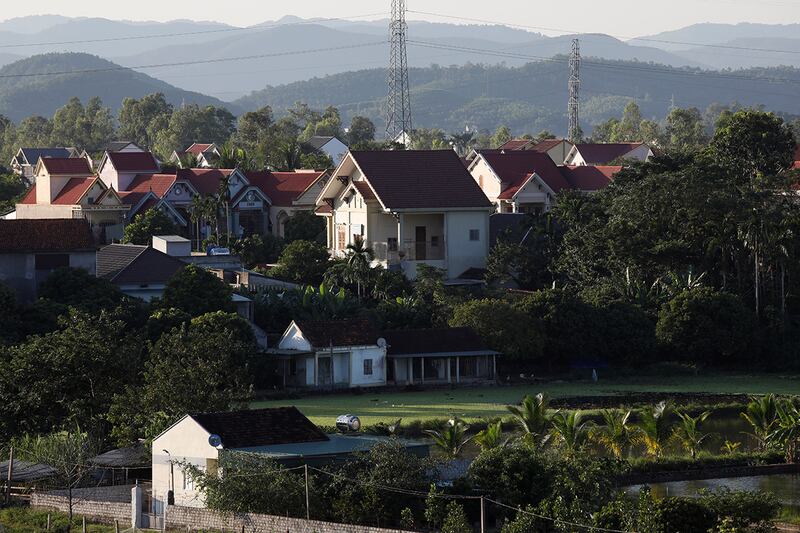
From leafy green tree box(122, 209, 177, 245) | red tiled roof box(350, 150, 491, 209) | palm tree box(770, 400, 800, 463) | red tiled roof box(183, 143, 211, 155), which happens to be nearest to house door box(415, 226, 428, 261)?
red tiled roof box(350, 150, 491, 209)

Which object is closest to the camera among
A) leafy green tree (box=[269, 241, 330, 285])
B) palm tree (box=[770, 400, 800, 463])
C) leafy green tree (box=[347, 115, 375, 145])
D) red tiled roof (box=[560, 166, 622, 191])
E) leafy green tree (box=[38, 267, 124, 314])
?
palm tree (box=[770, 400, 800, 463])

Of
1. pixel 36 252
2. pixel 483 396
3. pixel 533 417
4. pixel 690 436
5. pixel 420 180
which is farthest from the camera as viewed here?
pixel 420 180

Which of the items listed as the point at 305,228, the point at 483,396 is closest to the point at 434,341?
the point at 483,396

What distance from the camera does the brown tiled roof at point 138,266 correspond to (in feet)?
172

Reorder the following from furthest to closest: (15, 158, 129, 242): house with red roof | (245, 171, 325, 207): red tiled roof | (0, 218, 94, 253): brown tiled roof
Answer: (245, 171, 325, 207): red tiled roof, (15, 158, 129, 242): house with red roof, (0, 218, 94, 253): brown tiled roof

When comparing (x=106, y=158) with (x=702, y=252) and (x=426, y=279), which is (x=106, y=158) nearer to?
(x=426, y=279)

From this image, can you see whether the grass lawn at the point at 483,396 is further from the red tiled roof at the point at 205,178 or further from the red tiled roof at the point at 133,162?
the red tiled roof at the point at 133,162

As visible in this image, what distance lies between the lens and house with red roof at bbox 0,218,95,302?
5025 cm

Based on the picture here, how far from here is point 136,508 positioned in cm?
2675

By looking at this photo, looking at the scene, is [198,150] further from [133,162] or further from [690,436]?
[690,436]

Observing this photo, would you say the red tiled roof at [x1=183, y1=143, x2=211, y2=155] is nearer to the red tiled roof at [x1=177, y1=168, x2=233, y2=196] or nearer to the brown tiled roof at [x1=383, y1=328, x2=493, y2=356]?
the red tiled roof at [x1=177, y1=168, x2=233, y2=196]

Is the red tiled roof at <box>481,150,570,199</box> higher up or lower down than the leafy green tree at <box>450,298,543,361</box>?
higher up

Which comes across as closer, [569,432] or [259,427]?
[259,427]

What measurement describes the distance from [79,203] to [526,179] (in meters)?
21.0
